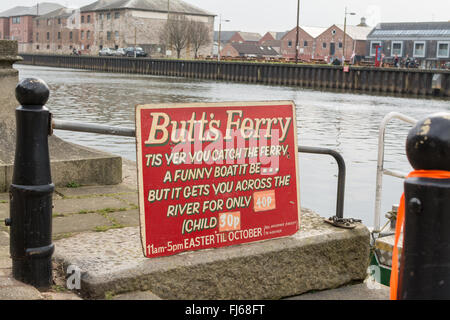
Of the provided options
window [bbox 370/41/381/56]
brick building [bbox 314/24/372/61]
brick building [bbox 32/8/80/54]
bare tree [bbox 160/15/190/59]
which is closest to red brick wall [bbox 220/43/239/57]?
bare tree [bbox 160/15/190/59]

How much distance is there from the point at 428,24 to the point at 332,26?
17.1 m

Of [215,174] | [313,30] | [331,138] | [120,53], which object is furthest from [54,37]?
[215,174]

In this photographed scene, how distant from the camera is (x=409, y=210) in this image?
6.77 feet

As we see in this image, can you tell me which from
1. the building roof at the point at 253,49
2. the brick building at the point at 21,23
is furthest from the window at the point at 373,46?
the brick building at the point at 21,23

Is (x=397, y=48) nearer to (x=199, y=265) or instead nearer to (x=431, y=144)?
(x=199, y=265)

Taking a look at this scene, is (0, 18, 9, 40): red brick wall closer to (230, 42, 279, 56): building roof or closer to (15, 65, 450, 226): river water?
(230, 42, 279, 56): building roof

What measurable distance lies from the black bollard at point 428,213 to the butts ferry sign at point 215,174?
1481mm

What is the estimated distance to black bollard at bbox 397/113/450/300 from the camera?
198 cm

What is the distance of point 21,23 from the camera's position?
4884 inches

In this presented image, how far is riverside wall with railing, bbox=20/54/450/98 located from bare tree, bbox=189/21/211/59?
52.0 feet

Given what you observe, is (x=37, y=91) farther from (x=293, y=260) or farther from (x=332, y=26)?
(x=332, y=26)

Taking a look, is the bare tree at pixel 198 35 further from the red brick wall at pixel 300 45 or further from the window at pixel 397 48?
the window at pixel 397 48

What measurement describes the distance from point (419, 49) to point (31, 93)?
80.8 metres

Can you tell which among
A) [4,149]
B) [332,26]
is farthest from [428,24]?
[4,149]
